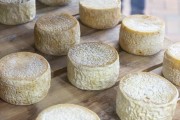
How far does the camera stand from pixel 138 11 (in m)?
Answer: 2.19

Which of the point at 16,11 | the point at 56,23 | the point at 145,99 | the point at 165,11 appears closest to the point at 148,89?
the point at 145,99

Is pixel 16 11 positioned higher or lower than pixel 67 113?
higher

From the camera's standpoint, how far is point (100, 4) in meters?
1.27

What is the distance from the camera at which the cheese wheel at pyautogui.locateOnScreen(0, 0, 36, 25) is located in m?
1.24

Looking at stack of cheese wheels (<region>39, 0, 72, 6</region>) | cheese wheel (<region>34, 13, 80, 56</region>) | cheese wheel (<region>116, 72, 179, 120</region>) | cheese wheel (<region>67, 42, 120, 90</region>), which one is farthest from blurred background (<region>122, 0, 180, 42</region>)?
cheese wheel (<region>116, 72, 179, 120</region>)

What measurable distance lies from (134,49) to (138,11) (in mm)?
1079

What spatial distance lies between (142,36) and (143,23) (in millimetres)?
75

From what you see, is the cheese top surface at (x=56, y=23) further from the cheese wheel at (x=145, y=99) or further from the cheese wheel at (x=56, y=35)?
the cheese wheel at (x=145, y=99)

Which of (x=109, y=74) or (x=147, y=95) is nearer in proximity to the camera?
(x=147, y=95)

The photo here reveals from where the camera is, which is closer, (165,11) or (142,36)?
(142,36)

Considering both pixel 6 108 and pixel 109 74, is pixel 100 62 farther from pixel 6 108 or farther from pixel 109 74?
pixel 6 108

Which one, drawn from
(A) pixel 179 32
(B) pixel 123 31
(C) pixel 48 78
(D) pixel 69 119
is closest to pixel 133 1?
(A) pixel 179 32

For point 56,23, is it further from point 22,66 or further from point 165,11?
point 165,11

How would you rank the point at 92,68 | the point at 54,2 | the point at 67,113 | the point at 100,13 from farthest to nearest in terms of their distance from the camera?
the point at 54,2 < the point at 100,13 < the point at 92,68 < the point at 67,113
